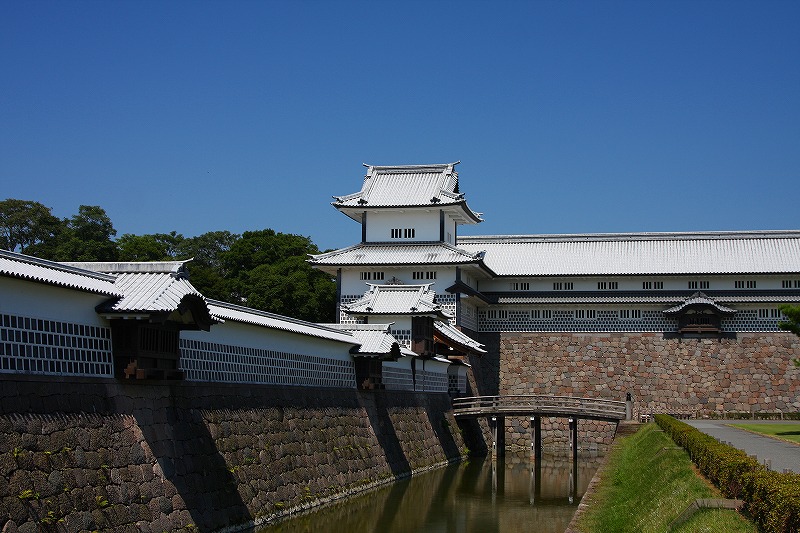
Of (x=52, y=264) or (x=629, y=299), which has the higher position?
(x=629, y=299)

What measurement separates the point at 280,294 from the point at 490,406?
21.7m

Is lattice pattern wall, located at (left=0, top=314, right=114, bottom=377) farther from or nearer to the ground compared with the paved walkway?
farther from the ground

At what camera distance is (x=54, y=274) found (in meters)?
16.1

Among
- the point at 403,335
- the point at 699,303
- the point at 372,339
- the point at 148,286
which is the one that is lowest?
the point at 372,339

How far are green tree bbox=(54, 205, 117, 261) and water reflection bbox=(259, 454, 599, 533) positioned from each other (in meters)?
36.1

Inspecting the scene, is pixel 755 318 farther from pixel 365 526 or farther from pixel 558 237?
pixel 365 526

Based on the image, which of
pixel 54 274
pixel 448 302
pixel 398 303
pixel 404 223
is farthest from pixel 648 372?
pixel 54 274

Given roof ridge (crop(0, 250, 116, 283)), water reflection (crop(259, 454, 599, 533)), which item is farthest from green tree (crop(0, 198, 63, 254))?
roof ridge (crop(0, 250, 116, 283))

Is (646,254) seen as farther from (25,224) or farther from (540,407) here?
(25,224)

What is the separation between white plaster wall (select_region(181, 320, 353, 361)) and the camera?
71.5 feet

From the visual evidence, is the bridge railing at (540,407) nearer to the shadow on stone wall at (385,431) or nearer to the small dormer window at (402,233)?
the small dormer window at (402,233)

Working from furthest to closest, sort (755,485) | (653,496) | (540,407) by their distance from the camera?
(540,407) < (653,496) < (755,485)

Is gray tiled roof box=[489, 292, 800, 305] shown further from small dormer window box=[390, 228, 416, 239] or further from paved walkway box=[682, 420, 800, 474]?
paved walkway box=[682, 420, 800, 474]

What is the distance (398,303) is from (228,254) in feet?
106
